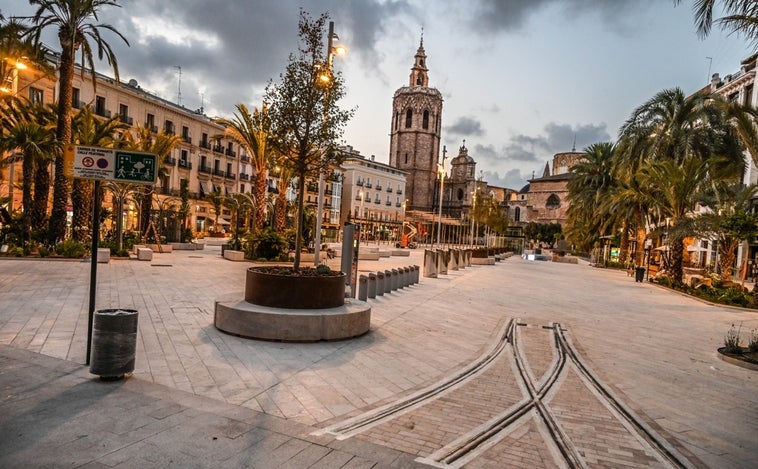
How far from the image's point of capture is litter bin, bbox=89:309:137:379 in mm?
4816

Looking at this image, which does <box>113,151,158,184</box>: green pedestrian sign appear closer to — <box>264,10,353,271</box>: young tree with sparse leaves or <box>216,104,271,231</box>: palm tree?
<box>264,10,353,271</box>: young tree with sparse leaves

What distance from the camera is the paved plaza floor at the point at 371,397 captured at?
3.72m

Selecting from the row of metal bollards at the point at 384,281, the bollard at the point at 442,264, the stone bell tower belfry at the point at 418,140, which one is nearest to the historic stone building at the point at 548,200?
the stone bell tower belfry at the point at 418,140

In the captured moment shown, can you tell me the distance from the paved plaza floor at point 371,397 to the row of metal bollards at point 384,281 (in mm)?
1611

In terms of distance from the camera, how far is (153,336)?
702 cm

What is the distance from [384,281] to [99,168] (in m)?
9.12

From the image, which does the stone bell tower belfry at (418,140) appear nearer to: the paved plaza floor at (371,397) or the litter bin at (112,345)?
the paved plaza floor at (371,397)

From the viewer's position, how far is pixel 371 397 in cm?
512

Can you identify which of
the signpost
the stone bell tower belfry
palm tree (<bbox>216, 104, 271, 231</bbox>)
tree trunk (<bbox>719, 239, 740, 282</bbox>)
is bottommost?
tree trunk (<bbox>719, 239, 740, 282</bbox>)

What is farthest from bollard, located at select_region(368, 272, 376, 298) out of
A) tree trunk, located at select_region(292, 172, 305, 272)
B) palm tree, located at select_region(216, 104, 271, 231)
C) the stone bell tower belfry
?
the stone bell tower belfry

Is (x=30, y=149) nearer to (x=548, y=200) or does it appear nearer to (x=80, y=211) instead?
(x=80, y=211)

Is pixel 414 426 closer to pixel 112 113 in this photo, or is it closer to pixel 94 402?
pixel 94 402

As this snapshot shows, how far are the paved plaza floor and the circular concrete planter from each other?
0.82m

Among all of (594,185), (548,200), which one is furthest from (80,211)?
(548,200)
